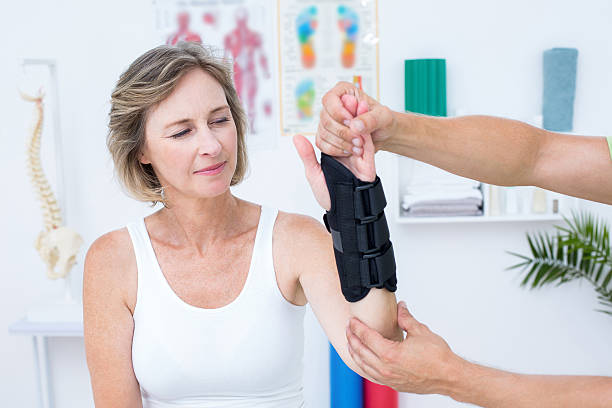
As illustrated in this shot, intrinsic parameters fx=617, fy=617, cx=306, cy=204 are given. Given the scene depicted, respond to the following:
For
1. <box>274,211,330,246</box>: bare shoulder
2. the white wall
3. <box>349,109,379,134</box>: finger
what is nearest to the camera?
<box>349,109,379,134</box>: finger

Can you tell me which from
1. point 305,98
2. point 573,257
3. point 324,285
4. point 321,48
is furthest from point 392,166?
point 324,285

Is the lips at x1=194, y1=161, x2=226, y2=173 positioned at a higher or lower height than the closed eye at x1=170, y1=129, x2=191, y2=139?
lower

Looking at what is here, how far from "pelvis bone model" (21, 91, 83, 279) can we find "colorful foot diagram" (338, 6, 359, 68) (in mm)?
1251

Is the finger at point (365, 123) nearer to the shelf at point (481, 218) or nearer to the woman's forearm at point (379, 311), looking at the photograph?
the woman's forearm at point (379, 311)

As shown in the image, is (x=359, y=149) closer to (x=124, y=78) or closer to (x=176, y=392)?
(x=124, y=78)

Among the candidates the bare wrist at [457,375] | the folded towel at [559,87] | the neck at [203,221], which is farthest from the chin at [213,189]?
the folded towel at [559,87]

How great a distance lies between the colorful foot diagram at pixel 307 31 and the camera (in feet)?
8.57

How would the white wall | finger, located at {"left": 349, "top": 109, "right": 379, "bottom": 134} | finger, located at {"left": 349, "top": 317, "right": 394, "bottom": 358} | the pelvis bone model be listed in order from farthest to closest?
the white wall, the pelvis bone model, finger, located at {"left": 349, "top": 317, "right": 394, "bottom": 358}, finger, located at {"left": 349, "top": 109, "right": 379, "bottom": 134}

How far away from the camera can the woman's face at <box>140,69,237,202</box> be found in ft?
4.50

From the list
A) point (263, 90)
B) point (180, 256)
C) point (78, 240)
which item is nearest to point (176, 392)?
point (180, 256)

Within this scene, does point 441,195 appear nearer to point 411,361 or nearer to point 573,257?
point 573,257

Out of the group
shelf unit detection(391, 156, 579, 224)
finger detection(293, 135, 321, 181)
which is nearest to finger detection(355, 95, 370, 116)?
finger detection(293, 135, 321, 181)

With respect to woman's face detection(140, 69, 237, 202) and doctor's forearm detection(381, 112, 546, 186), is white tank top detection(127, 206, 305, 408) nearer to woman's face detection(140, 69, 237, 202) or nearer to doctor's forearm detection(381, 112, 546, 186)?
woman's face detection(140, 69, 237, 202)

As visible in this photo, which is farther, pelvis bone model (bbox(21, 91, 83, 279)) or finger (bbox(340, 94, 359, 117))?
pelvis bone model (bbox(21, 91, 83, 279))
